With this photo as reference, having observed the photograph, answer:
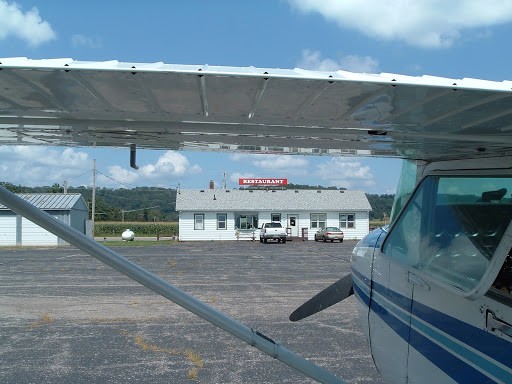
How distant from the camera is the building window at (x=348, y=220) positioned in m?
45.9

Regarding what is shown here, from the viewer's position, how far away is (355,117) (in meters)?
2.32

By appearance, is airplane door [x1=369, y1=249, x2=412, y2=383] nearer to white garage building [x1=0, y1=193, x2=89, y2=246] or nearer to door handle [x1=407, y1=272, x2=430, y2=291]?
door handle [x1=407, y1=272, x2=430, y2=291]

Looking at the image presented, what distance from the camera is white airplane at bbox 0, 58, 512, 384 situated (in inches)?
72.0

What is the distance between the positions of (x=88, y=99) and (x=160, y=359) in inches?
207

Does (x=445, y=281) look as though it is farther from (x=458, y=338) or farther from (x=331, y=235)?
(x=331, y=235)

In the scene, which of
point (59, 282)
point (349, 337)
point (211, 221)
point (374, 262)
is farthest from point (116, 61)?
point (211, 221)

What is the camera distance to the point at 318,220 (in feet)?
150

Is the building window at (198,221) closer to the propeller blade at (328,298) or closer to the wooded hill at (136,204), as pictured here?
the wooded hill at (136,204)

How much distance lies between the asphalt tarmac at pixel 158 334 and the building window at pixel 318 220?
98.2 ft

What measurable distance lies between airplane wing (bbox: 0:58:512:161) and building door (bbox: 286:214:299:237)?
138 feet

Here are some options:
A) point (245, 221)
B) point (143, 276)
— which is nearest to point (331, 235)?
point (245, 221)

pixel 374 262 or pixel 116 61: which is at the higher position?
pixel 116 61

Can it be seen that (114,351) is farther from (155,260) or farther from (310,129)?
Answer: (155,260)

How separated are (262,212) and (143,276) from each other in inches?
1650
